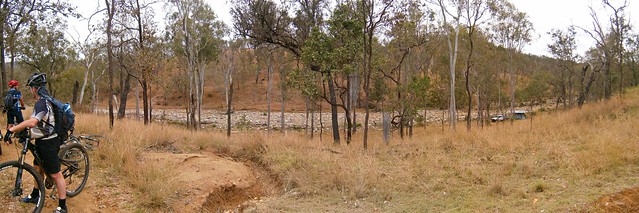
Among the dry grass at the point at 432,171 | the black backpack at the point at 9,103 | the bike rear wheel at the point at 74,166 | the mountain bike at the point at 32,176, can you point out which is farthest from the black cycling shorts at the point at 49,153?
the black backpack at the point at 9,103

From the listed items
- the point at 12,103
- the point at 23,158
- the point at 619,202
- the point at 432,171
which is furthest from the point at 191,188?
the point at 619,202

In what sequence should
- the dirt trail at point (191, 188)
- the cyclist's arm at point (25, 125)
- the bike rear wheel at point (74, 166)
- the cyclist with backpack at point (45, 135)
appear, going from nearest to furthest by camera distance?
the cyclist's arm at point (25, 125) < the cyclist with backpack at point (45, 135) < the bike rear wheel at point (74, 166) < the dirt trail at point (191, 188)

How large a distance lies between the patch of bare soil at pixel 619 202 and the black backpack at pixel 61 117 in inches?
279

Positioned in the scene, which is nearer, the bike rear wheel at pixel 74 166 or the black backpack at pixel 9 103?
the bike rear wheel at pixel 74 166

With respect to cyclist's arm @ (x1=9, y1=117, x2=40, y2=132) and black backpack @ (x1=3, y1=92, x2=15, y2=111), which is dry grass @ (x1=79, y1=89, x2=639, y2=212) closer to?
black backpack @ (x1=3, y1=92, x2=15, y2=111)

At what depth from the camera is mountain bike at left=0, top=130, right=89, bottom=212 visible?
538 cm

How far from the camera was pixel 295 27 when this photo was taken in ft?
61.0

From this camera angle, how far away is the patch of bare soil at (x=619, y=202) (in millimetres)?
5469

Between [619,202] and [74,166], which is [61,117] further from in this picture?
[619,202]

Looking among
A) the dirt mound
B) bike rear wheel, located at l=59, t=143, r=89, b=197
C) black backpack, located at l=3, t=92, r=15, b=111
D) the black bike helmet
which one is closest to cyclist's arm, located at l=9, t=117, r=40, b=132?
the black bike helmet

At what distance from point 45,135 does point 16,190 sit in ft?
3.24

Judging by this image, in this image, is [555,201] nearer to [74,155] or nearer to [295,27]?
[74,155]

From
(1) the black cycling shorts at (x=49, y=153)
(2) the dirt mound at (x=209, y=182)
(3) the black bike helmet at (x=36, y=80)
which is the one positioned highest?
(3) the black bike helmet at (x=36, y=80)

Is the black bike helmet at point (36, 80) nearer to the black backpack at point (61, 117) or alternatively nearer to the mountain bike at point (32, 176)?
the black backpack at point (61, 117)
